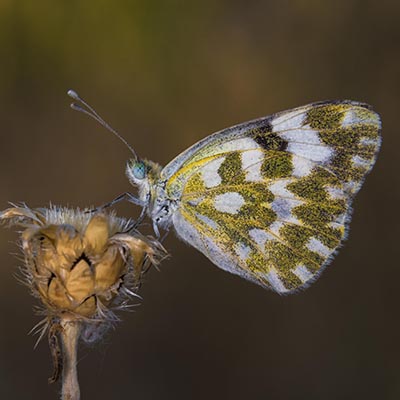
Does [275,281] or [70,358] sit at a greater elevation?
[275,281]

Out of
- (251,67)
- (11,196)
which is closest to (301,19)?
(251,67)

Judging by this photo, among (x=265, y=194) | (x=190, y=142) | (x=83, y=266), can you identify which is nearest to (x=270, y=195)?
(x=265, y=194)

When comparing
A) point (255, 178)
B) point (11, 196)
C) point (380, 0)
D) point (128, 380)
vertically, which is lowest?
point (128, 380)

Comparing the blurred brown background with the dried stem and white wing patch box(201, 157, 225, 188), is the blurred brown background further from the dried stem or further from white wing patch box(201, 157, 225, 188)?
the dried stem

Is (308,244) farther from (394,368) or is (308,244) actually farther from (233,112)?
(233,112)

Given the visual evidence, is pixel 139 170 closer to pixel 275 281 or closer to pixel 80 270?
pixel 275 281

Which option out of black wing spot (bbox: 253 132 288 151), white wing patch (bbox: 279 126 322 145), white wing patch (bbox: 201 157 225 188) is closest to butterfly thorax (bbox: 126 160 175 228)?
white wing patch (bbox: 201 157 225 188)
